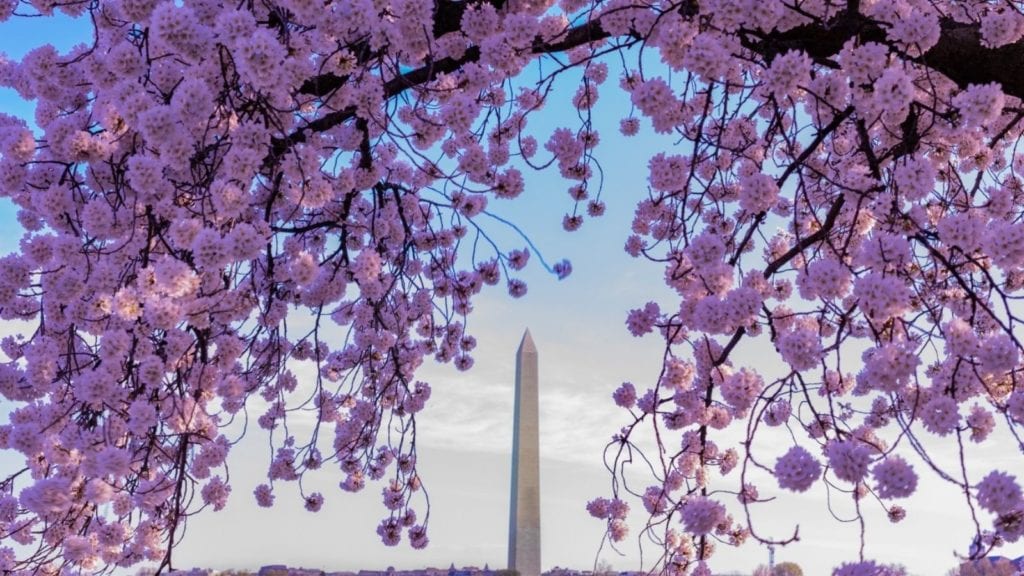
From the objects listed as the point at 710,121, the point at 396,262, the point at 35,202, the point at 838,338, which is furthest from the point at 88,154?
the point at 710,121

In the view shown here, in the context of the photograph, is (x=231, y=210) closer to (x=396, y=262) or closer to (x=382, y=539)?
(x=396, y=262)

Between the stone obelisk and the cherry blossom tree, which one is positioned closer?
the cherry blossom tree

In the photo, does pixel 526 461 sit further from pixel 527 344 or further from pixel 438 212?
pixel 438 212

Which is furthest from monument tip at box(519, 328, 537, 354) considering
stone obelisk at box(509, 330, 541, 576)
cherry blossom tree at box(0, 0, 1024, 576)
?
cherry blossom tree at box(0, 0, 1024, 576)

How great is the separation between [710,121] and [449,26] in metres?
2.16

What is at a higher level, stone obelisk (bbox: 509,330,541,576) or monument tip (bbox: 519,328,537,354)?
monument tip (bbox: 519,328,537,354)

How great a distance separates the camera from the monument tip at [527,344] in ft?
34.8

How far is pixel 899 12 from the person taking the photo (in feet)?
11.7

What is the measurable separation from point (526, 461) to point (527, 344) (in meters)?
1.38

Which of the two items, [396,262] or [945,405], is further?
[396,262]

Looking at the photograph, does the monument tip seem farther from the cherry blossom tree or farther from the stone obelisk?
the cherry blossom tree

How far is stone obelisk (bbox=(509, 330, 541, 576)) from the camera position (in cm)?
1024

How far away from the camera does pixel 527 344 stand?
10633 millimetres

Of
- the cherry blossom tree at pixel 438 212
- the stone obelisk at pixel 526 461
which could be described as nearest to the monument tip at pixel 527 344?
the stone obelisk at pixel 526 461
